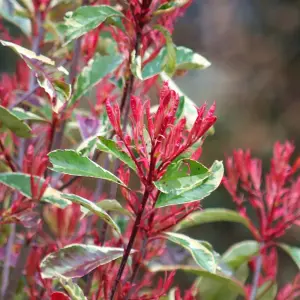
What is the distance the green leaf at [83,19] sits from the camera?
669 millimetres

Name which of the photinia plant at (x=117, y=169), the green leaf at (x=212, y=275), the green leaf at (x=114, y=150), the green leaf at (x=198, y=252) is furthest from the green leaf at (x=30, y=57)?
the green leaf at (x=212, y=275)

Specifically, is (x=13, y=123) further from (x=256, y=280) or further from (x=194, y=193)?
(x=256, y=280)

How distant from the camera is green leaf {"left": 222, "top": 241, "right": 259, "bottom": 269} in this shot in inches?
35.6

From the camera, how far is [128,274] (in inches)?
30.0

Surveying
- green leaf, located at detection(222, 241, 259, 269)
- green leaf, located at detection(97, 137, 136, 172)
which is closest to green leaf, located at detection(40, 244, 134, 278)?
green leaf, located at detection(97, 137, 136, 172)

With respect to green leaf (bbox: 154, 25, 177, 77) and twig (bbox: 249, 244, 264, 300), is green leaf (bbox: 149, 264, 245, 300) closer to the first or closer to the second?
twig (bbox: 249, 244, 264, 300)

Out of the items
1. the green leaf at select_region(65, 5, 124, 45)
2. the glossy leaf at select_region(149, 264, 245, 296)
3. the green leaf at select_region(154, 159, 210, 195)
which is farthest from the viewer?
the glossy leaf at select_region(149, 264, 245, 296)

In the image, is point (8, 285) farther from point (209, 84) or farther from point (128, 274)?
point (209, 84)

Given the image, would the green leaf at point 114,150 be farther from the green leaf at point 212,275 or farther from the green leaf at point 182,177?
the green leaf at point 212,275

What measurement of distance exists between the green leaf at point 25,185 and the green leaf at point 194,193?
166 millimetres

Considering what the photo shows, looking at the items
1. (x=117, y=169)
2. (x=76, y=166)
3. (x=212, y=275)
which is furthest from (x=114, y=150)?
(x=212, y=275)

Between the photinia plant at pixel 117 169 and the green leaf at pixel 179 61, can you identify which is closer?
the photinia plant at pixel 117 169

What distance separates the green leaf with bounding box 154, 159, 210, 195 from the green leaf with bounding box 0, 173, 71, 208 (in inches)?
7.2

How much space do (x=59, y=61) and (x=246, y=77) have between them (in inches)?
95.2
